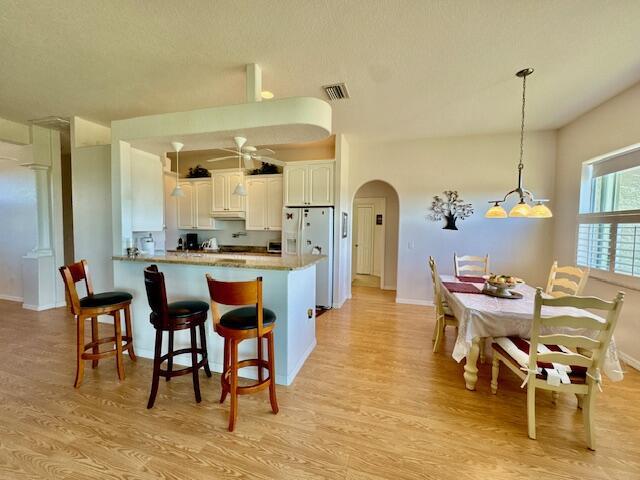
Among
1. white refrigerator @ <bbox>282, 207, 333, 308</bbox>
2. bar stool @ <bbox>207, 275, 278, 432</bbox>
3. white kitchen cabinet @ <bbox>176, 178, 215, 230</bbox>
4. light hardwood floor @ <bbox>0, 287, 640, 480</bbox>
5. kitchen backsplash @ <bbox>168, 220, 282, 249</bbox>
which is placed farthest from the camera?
kitchen backsplash @ <bbox>168, 220, 282, 249</bbox>

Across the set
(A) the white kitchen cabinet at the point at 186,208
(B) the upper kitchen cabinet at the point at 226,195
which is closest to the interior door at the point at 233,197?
(B) the upper kitchen cabinet at the point at 226,195

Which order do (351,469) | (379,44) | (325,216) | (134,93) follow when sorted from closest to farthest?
(351,469) → (379,44) → (134,93) → (325,216)

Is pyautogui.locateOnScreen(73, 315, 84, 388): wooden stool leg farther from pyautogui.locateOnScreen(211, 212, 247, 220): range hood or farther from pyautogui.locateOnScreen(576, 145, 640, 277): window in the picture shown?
pyautogui.locateOnScreen(576, 145, 640, 277): window

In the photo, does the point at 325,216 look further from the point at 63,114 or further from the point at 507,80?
the point at 63,114

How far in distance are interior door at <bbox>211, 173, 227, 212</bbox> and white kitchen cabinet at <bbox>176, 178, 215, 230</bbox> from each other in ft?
0.53

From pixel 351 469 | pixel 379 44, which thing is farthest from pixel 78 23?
pixel 351 469

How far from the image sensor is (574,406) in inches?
84.0

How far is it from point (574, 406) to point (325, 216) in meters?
3.47

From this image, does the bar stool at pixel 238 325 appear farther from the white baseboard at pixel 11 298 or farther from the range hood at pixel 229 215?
the white baseboard at pixel 11 298

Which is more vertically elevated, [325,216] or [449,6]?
[449,6]

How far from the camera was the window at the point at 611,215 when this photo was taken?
2842mm

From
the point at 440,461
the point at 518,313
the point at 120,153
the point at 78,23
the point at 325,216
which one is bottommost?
the point at 440,461

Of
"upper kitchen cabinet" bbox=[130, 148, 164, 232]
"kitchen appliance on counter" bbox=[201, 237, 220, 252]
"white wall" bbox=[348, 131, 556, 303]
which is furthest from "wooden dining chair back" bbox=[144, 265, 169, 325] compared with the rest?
"white wall" bbox=[348, 131, 556, 303]

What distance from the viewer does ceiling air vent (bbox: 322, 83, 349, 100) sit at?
2.90 m
